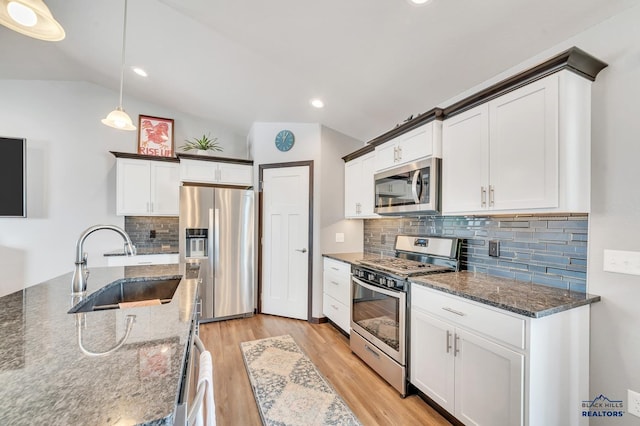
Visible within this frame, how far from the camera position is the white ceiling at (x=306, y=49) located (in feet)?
5.51

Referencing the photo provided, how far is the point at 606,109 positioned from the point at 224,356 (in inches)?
134

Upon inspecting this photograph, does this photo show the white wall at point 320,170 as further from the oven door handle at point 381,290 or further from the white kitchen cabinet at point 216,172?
the oven door handle at point 381,290

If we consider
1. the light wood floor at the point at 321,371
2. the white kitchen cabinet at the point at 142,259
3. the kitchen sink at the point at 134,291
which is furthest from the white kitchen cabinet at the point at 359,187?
the white kitchen cabinet at the point at 142,259

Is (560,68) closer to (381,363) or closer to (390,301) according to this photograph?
(390,301)

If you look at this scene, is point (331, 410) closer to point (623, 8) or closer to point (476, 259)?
point (476, 259)

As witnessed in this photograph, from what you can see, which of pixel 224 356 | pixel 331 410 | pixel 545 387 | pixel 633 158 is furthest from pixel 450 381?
pixel 224 356

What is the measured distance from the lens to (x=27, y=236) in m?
3.69

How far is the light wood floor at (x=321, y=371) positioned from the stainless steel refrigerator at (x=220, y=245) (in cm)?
26

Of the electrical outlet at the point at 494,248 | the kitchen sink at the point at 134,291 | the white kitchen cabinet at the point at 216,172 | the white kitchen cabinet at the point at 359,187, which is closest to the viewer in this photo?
the kitchen sink at the point at 134,291

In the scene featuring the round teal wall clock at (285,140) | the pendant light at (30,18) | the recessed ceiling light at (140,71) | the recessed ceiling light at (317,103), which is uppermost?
the recessed ceiling light at (140,71)

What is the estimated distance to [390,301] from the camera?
223 centimetres

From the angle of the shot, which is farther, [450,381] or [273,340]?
[273,340]

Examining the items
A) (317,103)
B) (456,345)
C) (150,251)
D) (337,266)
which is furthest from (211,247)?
(456,345)

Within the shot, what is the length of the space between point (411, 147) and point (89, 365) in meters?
2.45
